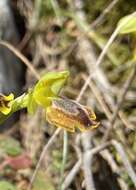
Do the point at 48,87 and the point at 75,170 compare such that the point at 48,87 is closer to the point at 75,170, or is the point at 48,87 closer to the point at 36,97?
the point at 36,97

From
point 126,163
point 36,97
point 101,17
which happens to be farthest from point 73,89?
point 36,97

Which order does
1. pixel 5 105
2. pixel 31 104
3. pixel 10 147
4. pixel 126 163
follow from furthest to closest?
pixel 10 147 < pixel 126 163 < pixel 31 104 < pixel 5 105

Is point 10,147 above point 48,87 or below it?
below

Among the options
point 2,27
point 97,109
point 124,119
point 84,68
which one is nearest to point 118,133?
point 124,119

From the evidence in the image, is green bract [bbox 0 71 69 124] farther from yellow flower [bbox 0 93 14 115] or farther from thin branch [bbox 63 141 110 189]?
thin branch [bbox 63 141 110 189]

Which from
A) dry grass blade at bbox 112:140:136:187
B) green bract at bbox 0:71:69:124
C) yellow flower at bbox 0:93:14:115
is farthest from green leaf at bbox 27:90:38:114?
dry grass blade at bbox 112:140:136:187

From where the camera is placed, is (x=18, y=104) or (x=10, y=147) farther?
(x=10, y=147)

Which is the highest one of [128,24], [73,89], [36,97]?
[36,97]

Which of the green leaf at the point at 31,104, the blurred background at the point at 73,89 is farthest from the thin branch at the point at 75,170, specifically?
the green leaf at the point at 31,104

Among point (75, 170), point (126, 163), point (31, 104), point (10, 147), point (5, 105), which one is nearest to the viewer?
point (5, 105)
